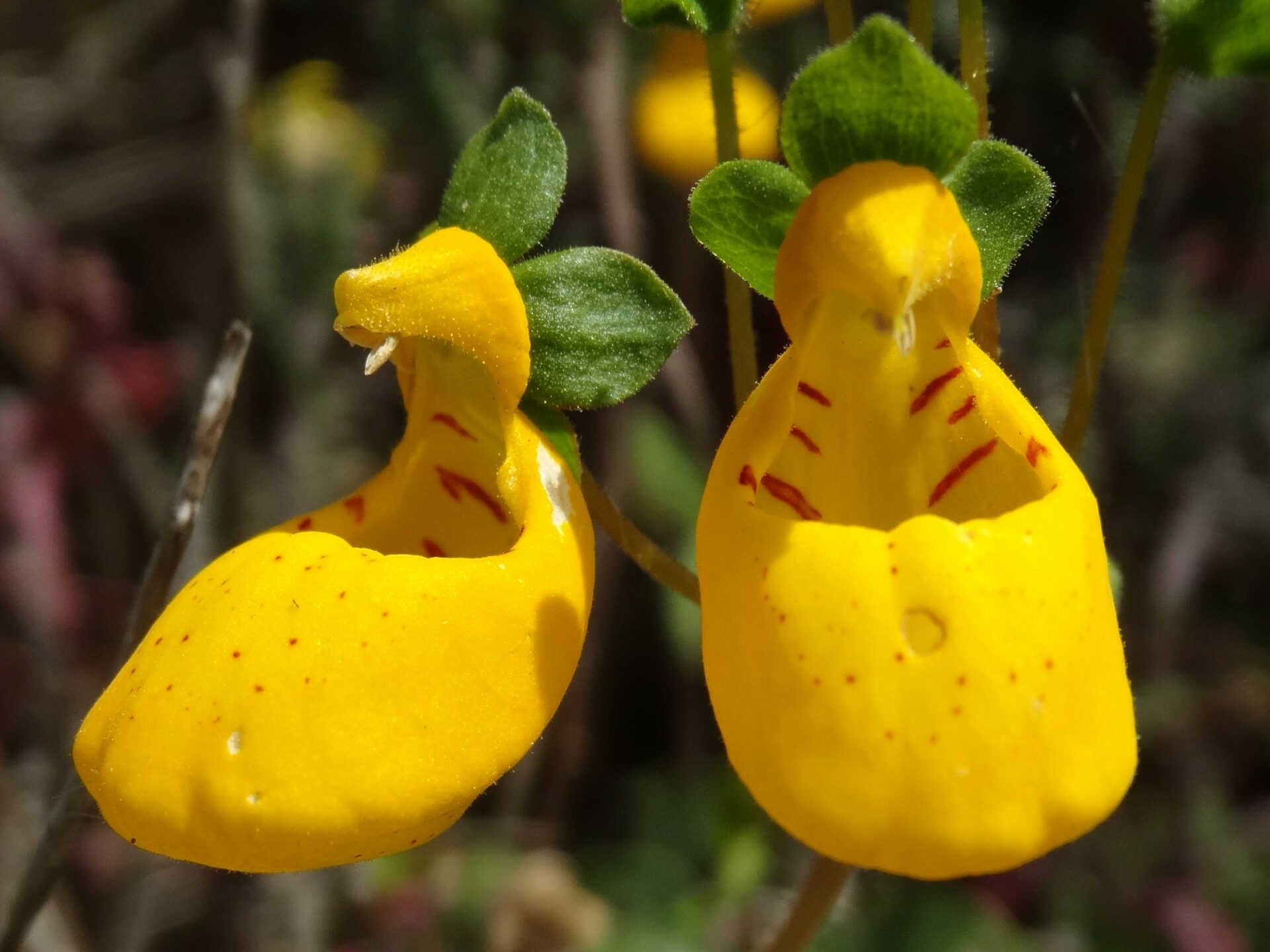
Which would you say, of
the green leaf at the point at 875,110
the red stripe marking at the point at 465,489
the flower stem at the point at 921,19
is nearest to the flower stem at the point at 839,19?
the flower stem at the point at 921,19

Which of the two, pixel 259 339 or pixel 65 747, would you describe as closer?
pixel 65 747

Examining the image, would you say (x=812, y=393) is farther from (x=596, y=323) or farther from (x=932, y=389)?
(x=596, y=323)

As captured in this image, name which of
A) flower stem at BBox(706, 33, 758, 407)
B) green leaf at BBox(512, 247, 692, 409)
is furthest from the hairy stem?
flower stem at BBox(706, 33, 758, 407)

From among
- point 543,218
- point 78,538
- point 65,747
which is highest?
point 543,218

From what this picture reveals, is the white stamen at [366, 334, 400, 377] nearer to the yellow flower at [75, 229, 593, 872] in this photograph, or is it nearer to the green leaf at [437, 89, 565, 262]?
the yellow flower at [75, 229, 593, 872]

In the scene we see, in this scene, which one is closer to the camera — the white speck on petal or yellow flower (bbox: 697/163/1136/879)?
yellow flower (bbox: 697/163/1136/879)

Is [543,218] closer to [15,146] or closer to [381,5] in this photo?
[381,5]

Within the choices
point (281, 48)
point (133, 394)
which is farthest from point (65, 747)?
point (281, 48)
